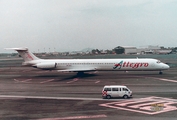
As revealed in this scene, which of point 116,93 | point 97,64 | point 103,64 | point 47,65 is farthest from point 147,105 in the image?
point 47,65

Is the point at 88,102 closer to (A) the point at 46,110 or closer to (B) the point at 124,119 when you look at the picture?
(A) the point at 46,110

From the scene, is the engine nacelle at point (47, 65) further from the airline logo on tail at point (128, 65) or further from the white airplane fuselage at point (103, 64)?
the airline logo on tail at point (128, 65)

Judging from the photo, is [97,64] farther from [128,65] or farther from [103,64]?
[128,65]

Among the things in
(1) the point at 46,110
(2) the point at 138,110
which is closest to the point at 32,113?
(1) the point at 46,110

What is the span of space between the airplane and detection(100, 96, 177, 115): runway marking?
66.2 feet

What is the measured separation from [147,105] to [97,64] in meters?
24.8

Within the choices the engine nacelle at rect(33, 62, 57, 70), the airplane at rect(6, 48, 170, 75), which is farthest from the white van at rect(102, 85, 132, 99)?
the engine nacelle at rect(33, 62, 57, 70)

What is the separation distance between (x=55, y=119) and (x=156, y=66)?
103 feet

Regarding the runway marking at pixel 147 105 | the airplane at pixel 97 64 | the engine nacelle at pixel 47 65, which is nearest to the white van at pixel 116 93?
the runway marking at pixel 147 105

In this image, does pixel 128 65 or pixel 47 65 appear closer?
pixel 128 65

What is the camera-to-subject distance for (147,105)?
2072 cm

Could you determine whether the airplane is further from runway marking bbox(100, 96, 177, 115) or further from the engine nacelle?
runway marking bbox(100, 96, 177, 115)

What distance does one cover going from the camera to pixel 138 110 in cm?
1906

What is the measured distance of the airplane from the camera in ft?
144
